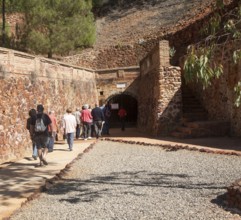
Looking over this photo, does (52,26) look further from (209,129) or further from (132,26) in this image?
(209,129)

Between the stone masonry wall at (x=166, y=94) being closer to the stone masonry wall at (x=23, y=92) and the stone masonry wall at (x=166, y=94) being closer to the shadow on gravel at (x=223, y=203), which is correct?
the stone masonry wall at (x=23, y=92)

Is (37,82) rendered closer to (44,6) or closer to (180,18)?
(44,6)

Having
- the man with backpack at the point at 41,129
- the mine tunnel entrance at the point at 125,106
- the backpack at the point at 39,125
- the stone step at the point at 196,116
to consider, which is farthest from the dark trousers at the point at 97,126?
the mine tunnel entrance at the point at 125,106

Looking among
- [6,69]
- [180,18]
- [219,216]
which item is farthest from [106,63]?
[219,216]

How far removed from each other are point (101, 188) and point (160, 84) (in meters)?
8.79

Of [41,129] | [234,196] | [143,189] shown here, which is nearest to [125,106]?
[41,129]

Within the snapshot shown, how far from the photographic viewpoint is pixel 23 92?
536 inches

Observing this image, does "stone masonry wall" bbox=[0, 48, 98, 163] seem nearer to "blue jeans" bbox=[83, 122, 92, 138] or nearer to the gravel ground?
"blue jeans" bbox=[83, 122, 92, 138]

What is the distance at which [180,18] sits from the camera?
103 ft

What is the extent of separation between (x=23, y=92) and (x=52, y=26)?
12.0m

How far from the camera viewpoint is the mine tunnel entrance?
25.7 m

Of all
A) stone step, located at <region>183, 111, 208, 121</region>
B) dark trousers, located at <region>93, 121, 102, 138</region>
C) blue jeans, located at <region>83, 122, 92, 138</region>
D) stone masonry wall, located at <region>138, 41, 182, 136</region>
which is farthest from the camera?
dark trousers, located at <region>93, 121, 102, 138</region>

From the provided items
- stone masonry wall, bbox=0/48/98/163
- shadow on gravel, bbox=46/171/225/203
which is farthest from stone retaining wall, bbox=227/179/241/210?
stone masonry wall, bbox=0/48/98/163

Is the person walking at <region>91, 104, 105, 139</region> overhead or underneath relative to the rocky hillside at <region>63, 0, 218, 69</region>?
underneath
